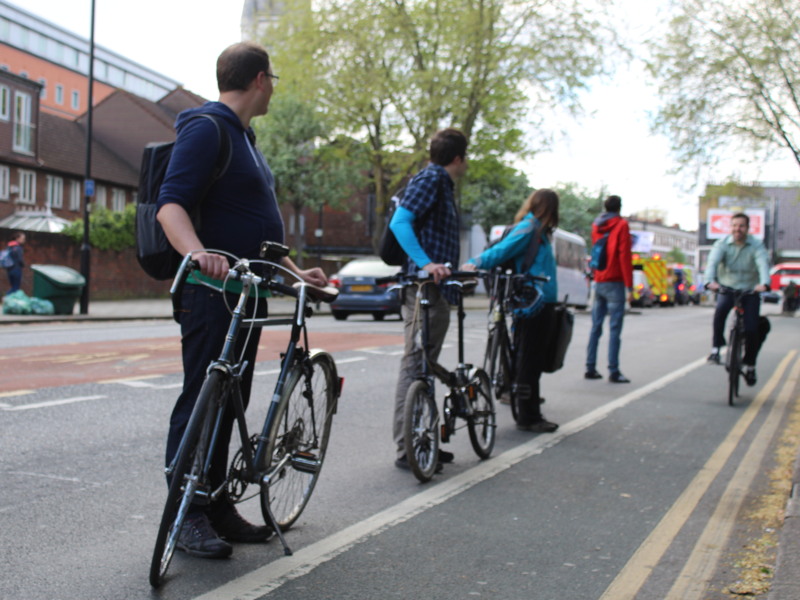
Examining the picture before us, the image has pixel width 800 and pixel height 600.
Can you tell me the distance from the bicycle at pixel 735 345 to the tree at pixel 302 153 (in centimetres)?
3168

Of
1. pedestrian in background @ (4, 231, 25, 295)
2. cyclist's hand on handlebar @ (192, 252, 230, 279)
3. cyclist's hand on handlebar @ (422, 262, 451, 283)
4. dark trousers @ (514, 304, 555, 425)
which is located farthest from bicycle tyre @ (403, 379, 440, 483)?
pedestrian in background @ (4, 231, 25, 295)

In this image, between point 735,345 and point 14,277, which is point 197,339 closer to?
point 735,345

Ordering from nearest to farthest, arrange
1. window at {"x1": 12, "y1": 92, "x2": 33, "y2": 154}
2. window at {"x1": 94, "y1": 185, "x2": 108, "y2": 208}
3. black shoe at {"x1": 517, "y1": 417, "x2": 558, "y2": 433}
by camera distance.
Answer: black shoe at {"x1": 517, "y1": 417, "x2": 558, "y2": 433} → window at {"x1": 12, "y1": 92, "x2": 33, "y2": 154} → window at {"x1": 94, "y1": 185, "x2": 108, "y2": 208}

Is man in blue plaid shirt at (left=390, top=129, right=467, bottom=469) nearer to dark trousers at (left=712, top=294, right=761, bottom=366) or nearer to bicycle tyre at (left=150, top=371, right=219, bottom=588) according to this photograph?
bicycle tyre at (left=150, top=371, right=219, bottom=588)

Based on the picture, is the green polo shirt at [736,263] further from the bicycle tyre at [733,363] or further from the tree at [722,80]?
the tree at [722,80]

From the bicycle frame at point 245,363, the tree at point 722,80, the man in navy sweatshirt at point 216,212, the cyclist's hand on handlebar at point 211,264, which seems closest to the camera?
the cyclist's hand on handlebar at point 211,264

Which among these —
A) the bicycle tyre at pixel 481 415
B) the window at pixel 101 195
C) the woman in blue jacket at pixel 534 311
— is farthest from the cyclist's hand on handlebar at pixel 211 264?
the window at pixel 101 195

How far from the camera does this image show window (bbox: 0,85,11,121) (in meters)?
41.4

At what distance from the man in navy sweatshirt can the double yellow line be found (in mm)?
1568

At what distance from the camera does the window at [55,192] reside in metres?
45.9

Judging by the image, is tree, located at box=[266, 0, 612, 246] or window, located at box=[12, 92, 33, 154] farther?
window, located at box=[12, 92, 33, 154]

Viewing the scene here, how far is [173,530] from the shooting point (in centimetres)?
323

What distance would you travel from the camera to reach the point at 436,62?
3738cm

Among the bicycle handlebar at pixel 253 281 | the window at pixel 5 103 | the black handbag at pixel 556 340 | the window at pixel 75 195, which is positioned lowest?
the black handbag at pixel 556 340
